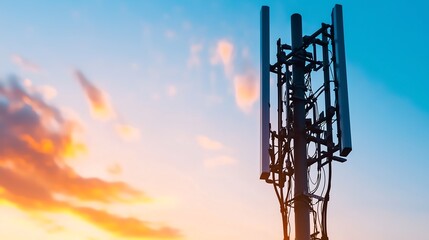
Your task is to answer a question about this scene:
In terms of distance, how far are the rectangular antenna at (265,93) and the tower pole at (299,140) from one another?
0.74 metres

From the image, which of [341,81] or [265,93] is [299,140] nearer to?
[265,93]

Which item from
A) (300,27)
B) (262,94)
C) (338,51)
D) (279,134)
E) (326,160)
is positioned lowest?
(326,160)

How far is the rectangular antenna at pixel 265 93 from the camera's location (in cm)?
1481

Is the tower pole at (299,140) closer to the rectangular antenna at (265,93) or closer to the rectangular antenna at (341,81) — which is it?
the rectangular antenna at (265,93)

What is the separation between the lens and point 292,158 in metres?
15.0

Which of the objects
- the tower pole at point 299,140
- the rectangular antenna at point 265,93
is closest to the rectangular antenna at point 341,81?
the tower pole at point 299,140

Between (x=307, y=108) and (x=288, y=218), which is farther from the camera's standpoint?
(x=307, y=108)

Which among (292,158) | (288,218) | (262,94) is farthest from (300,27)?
(288,218)

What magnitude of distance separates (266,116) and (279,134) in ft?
2.04

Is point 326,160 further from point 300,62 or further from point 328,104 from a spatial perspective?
point 300,62

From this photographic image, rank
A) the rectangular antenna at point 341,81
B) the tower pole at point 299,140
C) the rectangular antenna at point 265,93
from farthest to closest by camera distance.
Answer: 1. the rectangular antenna at point 265,93
2. the tower pole at point 299,140
3. the rectangular antenna at point 341,81

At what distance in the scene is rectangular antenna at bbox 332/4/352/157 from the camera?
14.0m

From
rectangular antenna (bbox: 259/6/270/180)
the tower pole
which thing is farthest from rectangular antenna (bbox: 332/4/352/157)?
rectangular antenna (bbox: 259/6/270/180)

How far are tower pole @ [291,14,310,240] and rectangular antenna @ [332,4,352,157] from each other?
1015 mm
